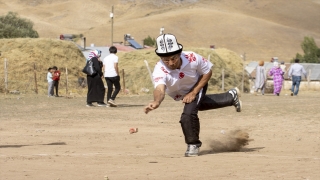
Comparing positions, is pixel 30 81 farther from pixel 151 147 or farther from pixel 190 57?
pixel 190 57

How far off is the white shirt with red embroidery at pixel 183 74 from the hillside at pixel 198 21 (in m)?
97.5

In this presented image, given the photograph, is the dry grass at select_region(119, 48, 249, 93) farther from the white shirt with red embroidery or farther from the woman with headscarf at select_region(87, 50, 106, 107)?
the white shirt with red embroidery

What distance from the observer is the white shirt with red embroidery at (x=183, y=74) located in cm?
892

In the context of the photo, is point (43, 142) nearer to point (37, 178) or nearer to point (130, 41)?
point (37, 178)

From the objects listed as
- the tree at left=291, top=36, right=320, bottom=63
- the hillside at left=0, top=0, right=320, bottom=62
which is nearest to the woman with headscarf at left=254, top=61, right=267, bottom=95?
the tree at left=291, top=36, right=320, bottom=63

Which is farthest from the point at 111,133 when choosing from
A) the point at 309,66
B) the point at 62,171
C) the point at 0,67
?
the point at 309,66

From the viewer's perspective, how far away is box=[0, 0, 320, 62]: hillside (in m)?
120

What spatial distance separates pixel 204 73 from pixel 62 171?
2.41 meters

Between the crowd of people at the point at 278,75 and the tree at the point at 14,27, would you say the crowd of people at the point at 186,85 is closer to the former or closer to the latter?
the crowd of people at the point at 278,75

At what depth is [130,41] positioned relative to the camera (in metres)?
68.2

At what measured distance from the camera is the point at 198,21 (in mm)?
131625

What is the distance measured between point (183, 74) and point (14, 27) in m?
68.9

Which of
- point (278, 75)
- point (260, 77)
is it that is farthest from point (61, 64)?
point (278, 75)

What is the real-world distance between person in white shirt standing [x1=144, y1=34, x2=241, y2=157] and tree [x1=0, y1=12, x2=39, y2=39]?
62.1 m
